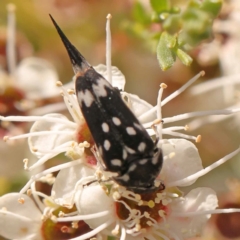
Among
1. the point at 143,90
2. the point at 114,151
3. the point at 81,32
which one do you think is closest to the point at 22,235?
the point at 114,151

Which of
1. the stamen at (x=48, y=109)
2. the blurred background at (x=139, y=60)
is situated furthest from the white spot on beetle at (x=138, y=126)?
the stamen at (x=48, y=109)

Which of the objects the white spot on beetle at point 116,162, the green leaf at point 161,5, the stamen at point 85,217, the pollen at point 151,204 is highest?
the green leaf at point 161,5

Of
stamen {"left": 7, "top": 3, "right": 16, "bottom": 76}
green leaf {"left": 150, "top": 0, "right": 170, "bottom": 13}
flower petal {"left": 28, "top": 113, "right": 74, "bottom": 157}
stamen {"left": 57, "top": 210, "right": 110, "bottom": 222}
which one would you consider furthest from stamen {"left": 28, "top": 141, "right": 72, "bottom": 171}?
stamen {"left": 7, "top": 3, "right": 16, "bottom": 76}

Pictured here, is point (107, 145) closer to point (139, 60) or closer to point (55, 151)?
point (55, 151)

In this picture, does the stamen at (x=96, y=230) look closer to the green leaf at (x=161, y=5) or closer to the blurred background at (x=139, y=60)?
the blurred background at (x=139, y=60)

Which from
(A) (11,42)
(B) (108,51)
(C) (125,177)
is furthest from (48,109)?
(C) (125,177)

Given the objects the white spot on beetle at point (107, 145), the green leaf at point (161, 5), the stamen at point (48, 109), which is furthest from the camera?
the stamen at point (48, 109)
